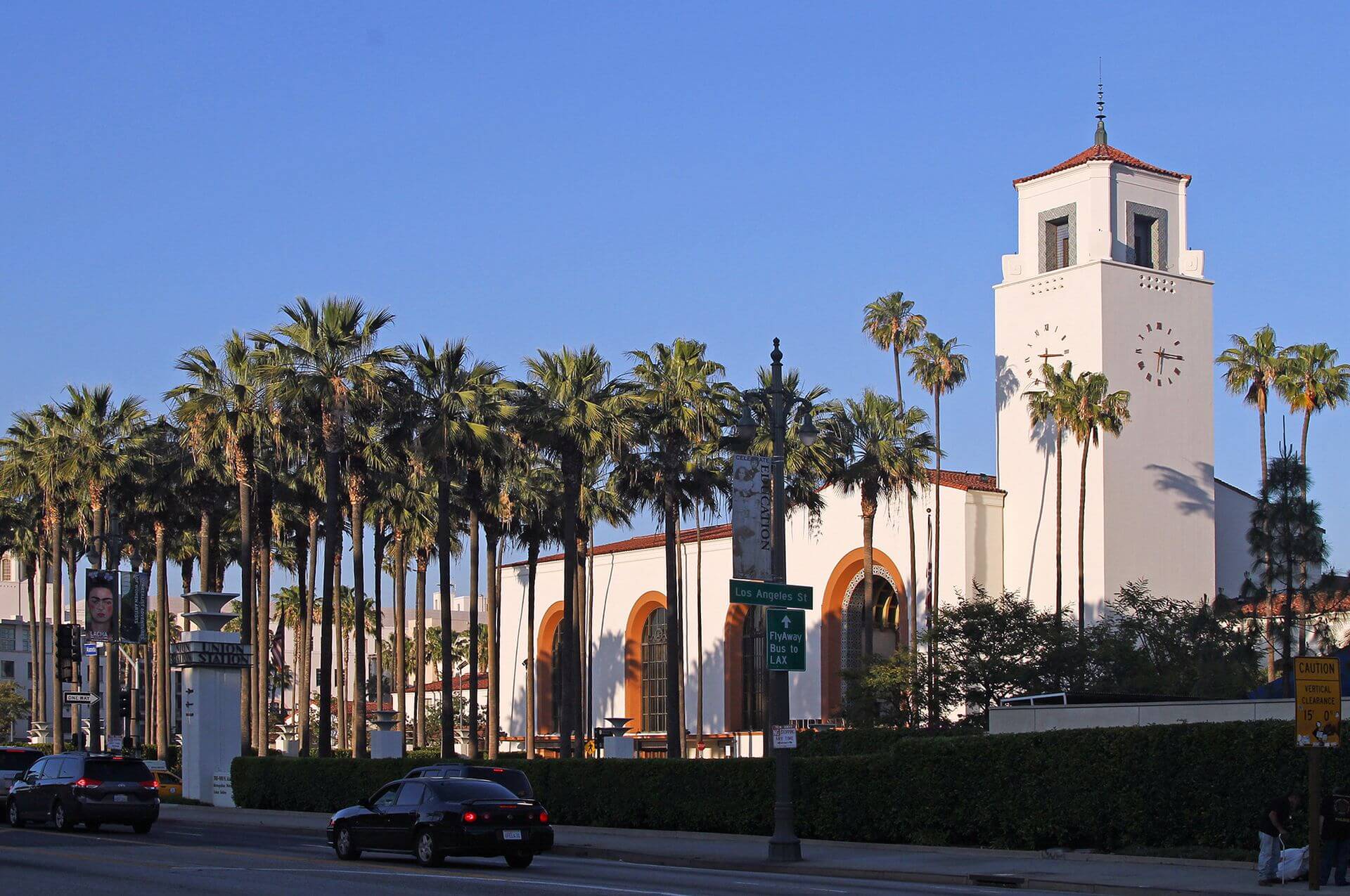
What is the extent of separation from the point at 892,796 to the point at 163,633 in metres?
42.2

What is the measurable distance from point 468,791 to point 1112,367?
4643cm

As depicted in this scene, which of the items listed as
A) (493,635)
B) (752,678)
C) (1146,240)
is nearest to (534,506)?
(493,635)

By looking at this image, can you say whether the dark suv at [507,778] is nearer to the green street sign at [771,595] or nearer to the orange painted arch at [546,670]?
the green street sign at [771,595]

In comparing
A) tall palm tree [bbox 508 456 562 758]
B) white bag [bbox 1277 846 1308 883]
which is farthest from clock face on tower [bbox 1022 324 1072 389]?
white bag [bbox 1277 846 1308 883]

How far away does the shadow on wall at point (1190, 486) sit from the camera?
67188 mm

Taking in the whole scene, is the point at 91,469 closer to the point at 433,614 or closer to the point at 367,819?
the point at 367,819

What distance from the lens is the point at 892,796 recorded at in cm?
3014

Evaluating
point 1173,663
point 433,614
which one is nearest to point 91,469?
point 1173,663

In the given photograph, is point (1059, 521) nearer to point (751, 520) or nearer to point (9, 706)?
point (751, 520)

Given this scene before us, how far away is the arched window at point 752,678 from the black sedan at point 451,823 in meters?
50.8

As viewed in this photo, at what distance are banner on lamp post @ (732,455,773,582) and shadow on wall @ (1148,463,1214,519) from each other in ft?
146

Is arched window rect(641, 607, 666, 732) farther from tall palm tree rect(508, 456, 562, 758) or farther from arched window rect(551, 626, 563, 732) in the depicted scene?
tall palm tree rect(508, 456, 562, 758)

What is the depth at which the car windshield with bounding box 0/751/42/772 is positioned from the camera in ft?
115

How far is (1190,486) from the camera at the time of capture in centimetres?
6781
